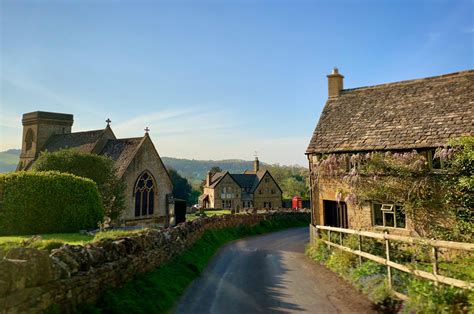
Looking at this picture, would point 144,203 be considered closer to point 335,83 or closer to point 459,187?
point 335,83

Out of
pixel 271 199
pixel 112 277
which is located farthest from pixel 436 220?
pixel 271 199

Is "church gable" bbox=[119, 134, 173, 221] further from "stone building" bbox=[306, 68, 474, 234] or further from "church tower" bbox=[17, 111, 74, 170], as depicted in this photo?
"stone building" bbox=[306, 68, 474, 234]

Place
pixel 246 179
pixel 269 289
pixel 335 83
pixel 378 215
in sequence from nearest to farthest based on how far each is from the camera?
pixel 269 289 → pixel 378 215 → pixel 335 83 → pixel 246 179

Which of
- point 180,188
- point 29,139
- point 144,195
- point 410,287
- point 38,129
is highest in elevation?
point 38,129

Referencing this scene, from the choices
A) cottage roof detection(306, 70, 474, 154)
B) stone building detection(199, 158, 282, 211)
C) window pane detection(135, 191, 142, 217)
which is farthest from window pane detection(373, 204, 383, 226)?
stone building detection(199, 158, 282, 211)

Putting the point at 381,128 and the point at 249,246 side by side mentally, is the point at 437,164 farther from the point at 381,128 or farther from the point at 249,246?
the point at 249,246

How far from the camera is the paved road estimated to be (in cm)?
947

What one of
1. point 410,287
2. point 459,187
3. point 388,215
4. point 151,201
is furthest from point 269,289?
point 151,201

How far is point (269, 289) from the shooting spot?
1149cm

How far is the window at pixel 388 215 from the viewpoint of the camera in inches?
661

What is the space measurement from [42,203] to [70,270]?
570 inches

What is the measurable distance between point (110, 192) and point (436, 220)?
2458 centimetres

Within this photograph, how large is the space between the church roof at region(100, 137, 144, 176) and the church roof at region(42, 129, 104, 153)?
1.67 meters

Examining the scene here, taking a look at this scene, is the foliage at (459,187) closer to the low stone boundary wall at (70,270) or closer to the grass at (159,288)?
the grass at (159,288)
